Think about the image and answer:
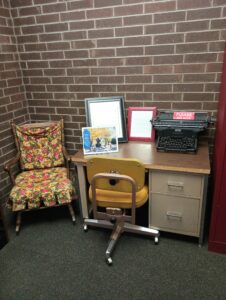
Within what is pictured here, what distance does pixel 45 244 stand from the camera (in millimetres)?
2129

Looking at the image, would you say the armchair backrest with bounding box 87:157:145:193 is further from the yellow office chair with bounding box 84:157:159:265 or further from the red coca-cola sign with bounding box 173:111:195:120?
the red coca-cola sign with bounding box 173:111:195:120

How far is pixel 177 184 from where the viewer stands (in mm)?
1872

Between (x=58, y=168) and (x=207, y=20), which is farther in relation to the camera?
(x=58, y=168)

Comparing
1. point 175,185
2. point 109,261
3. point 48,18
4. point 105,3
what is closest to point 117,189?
point 175,185

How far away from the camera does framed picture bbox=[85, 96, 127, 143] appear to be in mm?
2395

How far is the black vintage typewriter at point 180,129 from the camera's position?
2012 mm

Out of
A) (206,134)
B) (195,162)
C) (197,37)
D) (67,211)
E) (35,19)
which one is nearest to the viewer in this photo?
(195,162)

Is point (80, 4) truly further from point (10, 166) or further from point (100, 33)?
point (10, 166)

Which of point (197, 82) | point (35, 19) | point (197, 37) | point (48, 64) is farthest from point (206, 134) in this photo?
point (35, 19)

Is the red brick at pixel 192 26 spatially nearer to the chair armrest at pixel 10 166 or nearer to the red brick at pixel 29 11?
the red brick at pixel 29 11

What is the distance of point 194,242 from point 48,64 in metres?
2.24

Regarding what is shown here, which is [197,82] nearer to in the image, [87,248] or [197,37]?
[197,37]

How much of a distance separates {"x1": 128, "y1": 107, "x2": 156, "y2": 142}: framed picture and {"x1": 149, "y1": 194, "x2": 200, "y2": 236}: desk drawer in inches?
25.2

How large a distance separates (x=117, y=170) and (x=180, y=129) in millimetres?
687
